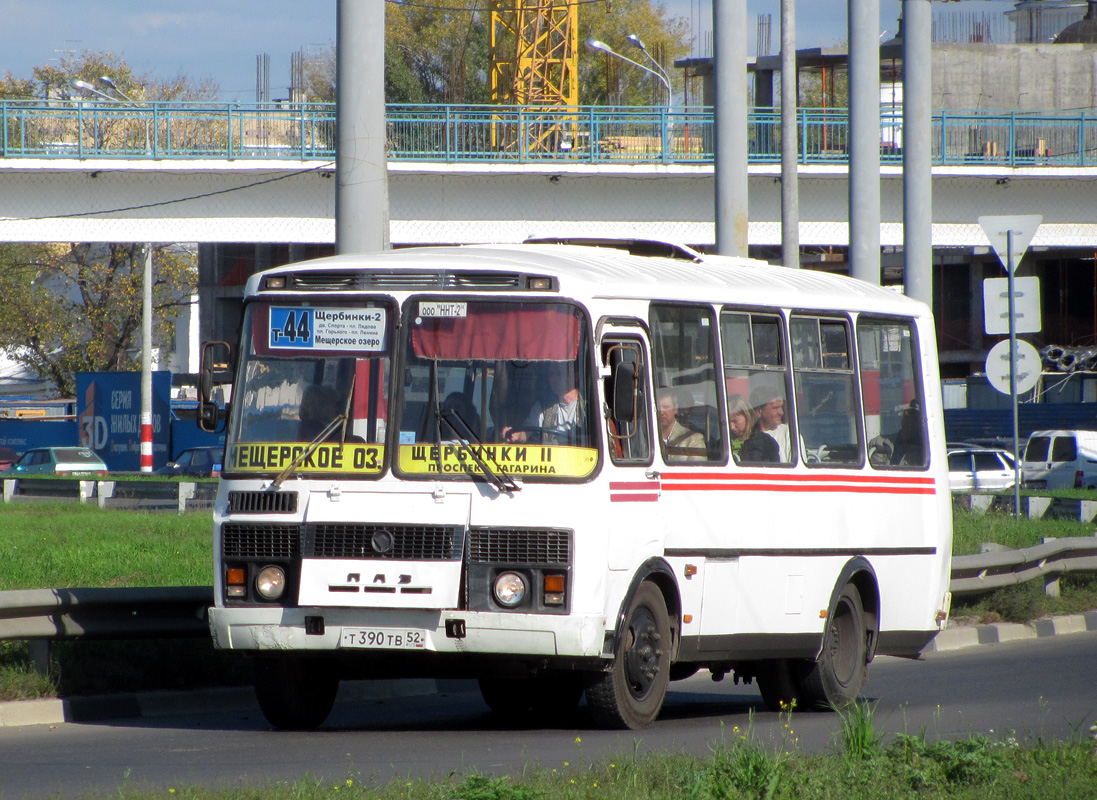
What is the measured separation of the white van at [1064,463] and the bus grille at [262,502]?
3012 centimetres

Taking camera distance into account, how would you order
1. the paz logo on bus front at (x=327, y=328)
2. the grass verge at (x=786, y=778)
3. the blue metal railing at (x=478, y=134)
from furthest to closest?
the blue metal railing at (x=478, y=134) → the paz logo on bus front at (x=327, y=328) → the grass verge at (x=786, y=778)

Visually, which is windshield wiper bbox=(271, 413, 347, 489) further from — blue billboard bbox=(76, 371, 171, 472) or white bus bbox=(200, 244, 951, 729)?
blue billboard bbox=(76, 371, 171, 472)

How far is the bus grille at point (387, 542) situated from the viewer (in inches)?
319

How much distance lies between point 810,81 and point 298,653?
68.6 metres

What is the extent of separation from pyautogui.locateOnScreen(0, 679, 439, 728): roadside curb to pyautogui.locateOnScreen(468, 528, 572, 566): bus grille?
2.72 metres

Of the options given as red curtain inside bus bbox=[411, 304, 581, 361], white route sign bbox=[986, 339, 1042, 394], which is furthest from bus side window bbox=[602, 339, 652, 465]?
white route sign bbox=[986, 339, 1042, 394]

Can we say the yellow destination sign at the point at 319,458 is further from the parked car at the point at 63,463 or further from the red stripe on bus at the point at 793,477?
the parked car at the point at 63,463

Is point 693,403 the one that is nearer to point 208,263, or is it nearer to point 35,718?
point 35,718

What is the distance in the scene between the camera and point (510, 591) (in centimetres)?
805

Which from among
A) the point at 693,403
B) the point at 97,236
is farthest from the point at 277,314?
the point at 97,236

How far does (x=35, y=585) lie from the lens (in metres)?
13.3

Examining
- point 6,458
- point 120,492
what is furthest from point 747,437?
point 6,458

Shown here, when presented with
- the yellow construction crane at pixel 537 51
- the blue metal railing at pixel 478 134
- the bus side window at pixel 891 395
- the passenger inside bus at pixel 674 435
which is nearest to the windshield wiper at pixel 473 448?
the passenger inside bus at pixel 674 435

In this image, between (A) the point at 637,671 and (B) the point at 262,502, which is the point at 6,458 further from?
(A) the point at 637,671
